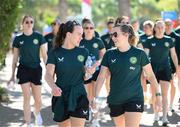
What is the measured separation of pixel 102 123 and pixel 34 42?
87.6 inches

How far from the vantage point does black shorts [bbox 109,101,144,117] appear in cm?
764

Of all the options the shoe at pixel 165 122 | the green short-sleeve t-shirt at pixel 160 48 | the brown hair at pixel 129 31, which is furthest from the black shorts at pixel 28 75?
the brown hair at pixel 129 31

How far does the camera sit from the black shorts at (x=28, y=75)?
35.9 feet

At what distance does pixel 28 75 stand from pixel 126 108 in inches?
144

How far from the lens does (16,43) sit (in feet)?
36.4

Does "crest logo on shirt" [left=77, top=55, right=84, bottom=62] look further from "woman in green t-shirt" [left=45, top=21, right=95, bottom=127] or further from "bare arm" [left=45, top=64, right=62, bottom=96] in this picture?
"bare arm" [left=45, top=64, right=62, bottom=96]

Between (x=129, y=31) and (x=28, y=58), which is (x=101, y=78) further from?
(x=28, y=58)

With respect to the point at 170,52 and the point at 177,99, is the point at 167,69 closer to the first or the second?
the point at 170,52

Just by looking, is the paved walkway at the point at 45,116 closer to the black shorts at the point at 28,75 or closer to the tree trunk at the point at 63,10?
the black shorts at the point at 28,75

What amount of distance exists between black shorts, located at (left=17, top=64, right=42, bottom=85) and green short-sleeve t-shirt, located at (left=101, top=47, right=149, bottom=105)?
3462 mm

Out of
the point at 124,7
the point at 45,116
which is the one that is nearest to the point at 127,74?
the point at 45,116

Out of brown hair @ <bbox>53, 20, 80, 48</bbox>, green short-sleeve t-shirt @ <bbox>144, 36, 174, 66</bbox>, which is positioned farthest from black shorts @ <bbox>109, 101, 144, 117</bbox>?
green short-sleeve t-shirt @ <bbox>144, 36, 174, 66</bbox>

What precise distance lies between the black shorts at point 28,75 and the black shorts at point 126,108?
343 centimetres

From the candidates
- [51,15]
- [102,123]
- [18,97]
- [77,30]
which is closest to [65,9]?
[18,97]
